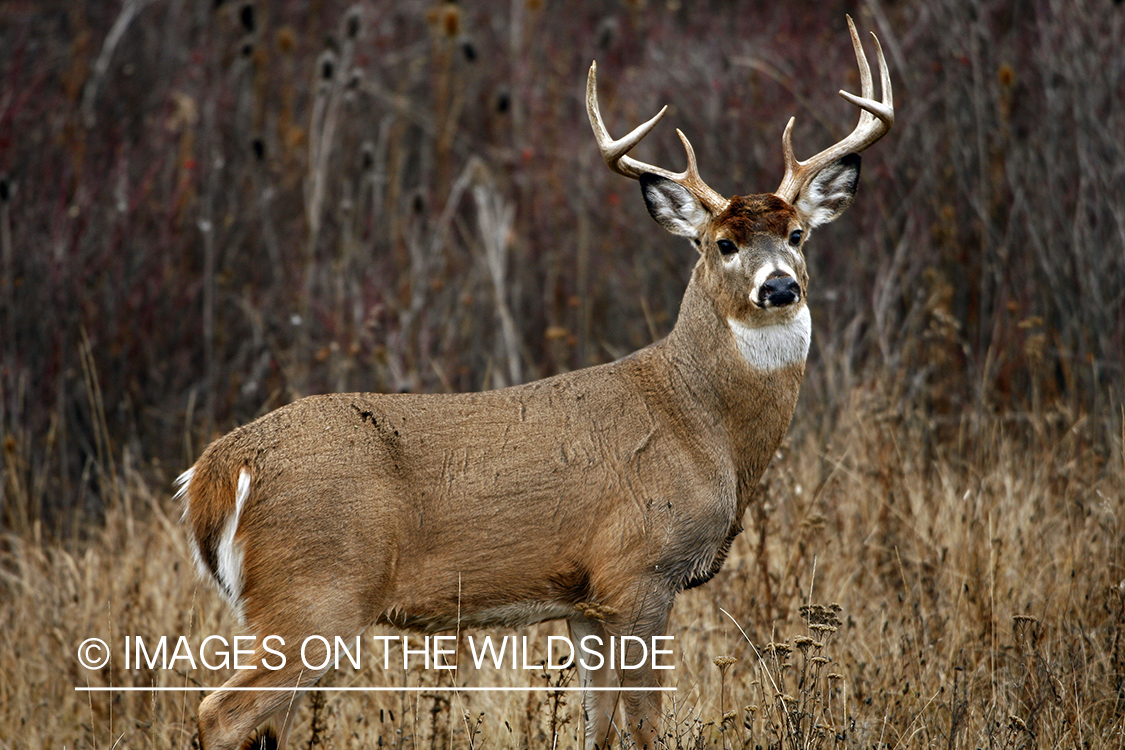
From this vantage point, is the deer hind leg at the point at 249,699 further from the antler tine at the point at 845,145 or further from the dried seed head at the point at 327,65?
the dried seed head at the point at 327,65

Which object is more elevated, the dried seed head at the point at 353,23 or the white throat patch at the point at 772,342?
the dried seed head at the point at 353,23

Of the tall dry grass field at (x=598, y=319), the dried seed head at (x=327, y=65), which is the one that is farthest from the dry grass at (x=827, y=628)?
the dried seed head at (x=327, y=65)

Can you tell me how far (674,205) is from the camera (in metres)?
4.31

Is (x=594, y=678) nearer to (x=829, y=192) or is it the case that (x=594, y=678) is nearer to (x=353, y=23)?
(x=829, y=192)

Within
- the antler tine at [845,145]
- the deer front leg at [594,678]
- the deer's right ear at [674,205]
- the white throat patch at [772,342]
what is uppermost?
the antler tine at [845,145]

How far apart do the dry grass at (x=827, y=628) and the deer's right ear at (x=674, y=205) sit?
3.91 feet

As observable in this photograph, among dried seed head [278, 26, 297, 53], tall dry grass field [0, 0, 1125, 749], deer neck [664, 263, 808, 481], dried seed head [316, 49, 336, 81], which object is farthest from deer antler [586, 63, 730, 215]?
dried seed head [278, 26, 297, 53]

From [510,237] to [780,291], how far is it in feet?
16.3

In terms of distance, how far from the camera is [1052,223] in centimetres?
689

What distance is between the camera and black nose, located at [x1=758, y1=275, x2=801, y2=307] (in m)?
3.82

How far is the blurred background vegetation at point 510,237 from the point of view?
6664 mm

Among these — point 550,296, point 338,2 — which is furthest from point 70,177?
point 338,2

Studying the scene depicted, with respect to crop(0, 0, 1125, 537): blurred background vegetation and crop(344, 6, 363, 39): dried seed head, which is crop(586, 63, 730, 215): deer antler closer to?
crop(0, 0, 1125, 537): blurred background vegetation
